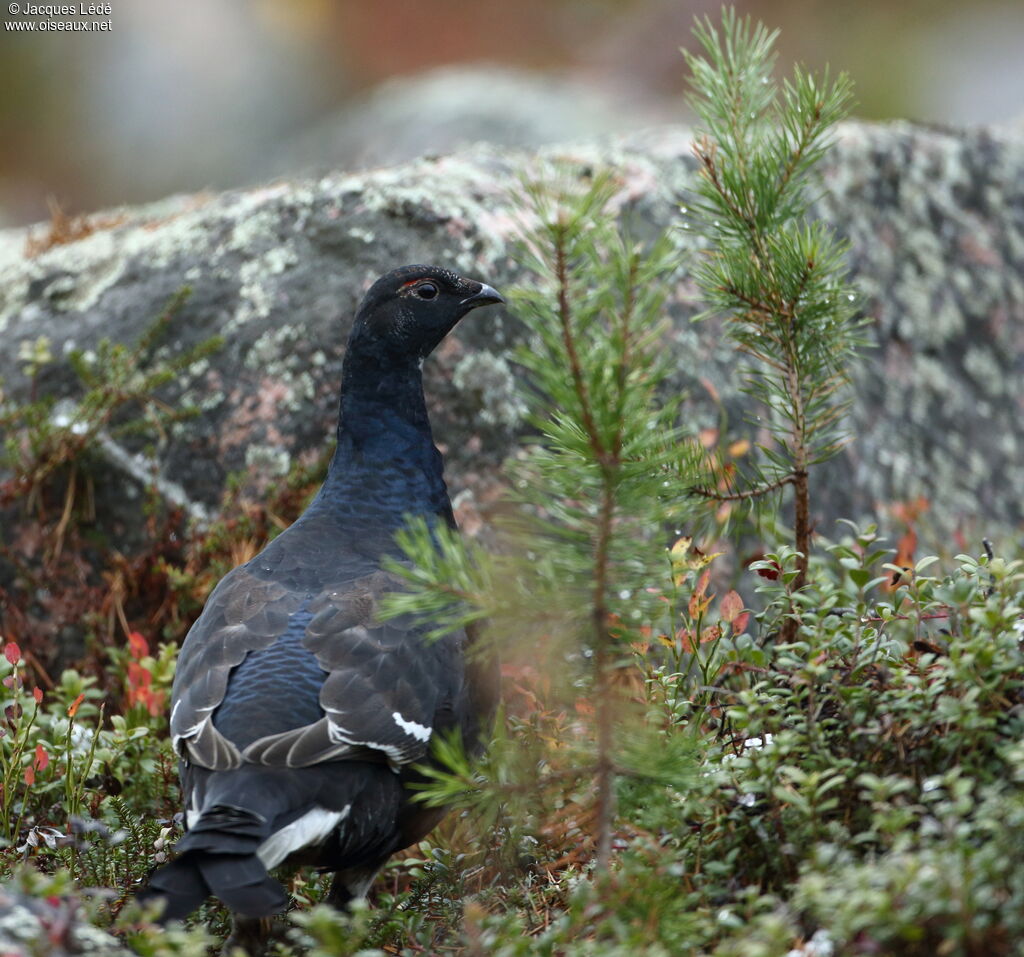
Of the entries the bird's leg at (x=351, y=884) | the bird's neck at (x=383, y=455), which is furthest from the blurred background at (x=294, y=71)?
the bird's leg at (x=351, y=884)

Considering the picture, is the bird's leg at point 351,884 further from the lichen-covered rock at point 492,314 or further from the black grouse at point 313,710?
the lichen-covered rock at point 492,314

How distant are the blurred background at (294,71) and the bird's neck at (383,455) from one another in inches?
448

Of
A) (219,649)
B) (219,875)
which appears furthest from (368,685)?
(219,875)

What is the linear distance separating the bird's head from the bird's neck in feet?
0.25

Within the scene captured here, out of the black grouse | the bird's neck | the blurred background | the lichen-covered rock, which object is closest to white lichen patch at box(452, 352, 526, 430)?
the lichen-covered rock

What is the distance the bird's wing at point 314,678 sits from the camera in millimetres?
3545

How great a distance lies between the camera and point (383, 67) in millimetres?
20750

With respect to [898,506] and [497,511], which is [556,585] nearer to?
[497,511]

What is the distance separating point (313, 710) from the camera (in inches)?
143

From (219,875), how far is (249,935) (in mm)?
610

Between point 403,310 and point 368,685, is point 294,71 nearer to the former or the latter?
point 403,310

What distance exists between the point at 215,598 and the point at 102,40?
1702 centimetres

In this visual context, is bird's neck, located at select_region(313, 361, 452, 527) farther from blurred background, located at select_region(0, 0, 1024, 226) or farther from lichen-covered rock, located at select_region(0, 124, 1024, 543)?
blurred background, located at select_region(0, 0, 1024, 226)

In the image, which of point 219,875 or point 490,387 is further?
point 490,387
